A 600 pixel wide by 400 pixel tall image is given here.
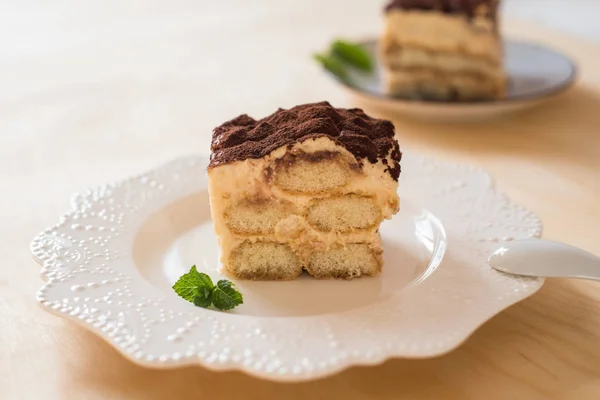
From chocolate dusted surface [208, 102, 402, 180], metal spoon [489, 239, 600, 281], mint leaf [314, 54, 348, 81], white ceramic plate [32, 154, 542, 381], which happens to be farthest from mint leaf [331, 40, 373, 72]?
metal spoon [489, 239, 600, 281]

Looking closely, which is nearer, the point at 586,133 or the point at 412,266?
the point at 412,266

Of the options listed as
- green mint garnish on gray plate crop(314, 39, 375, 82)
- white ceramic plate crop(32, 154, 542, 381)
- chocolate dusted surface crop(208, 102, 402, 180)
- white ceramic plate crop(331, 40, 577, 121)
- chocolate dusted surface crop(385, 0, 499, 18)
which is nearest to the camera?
white ceramic plate crop(32, 154, 542, 381)

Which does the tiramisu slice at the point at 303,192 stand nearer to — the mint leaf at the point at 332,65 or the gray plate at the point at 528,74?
the gray plate at the point at 528,74

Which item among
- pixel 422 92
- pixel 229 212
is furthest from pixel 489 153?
pixel 229 212

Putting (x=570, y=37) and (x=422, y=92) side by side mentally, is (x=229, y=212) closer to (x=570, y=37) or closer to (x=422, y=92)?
(x=422, y=92)

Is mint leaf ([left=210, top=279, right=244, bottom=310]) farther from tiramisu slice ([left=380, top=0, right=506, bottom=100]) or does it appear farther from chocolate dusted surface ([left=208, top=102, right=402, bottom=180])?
tiramisu slice ([left=380, top=0, right=506, bottom=100])

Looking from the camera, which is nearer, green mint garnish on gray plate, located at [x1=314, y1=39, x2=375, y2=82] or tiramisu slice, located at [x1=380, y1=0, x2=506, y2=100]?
tiramisu slice, located at [x1=380, y1=0, x2=506, y2=100]
